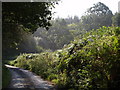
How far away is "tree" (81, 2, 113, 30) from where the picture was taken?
188 ft

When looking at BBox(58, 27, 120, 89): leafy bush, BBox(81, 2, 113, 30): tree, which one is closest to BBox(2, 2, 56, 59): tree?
BBox(58, 27, 120, 89): leafy bush

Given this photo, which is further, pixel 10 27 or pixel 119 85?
pixel 10 27

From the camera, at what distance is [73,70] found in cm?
764

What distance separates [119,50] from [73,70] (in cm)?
280

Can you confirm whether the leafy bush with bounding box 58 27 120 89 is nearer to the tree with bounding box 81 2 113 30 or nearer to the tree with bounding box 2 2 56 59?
the tree with bounding box 2 2 56 59

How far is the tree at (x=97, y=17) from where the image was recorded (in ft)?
188

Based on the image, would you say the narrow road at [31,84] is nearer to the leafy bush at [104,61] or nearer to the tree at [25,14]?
the leafy bush at [104,61]

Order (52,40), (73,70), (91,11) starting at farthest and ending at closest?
(91,11)
(52,40)
(73,70)

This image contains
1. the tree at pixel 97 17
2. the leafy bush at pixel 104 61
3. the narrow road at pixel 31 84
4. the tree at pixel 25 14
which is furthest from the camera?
the tree at pixel 97 17

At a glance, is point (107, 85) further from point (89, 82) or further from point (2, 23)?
point (2, 23)

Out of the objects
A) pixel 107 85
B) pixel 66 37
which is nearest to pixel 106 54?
pixel 107 85

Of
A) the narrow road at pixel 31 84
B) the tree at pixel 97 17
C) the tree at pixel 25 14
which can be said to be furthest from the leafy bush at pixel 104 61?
the tree at pixel 97 17

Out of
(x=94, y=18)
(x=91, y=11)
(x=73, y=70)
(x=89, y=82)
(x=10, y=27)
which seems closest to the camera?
(x=89, y=82)

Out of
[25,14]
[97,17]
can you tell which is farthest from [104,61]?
[97,17]
